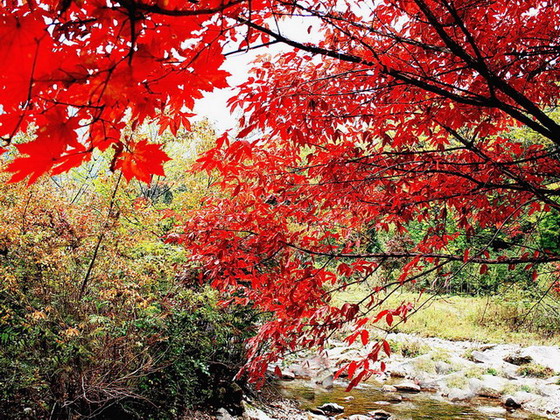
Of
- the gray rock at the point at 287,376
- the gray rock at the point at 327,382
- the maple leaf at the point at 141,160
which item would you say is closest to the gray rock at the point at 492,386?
the gray rock at the point at 327,382

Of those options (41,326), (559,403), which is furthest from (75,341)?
(559,403)

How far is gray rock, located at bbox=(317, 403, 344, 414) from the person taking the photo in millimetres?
6801

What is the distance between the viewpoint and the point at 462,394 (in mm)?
7551

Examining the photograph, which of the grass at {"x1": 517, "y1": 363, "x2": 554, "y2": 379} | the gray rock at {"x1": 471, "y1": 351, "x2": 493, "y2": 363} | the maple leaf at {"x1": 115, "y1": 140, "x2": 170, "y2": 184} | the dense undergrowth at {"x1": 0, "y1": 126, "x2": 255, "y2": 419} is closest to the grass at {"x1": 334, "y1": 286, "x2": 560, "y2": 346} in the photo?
the gray rock at {"x1": 471, "y1": 351, "x2": 493, "y2": 363}

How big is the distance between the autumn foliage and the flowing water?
187 inches

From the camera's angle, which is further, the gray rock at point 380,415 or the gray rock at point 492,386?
the gray rock at point 492,386

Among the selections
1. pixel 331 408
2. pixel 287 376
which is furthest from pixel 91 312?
pixel 287 376

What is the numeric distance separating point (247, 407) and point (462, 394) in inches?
177

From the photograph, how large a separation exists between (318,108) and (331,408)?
20.5ft

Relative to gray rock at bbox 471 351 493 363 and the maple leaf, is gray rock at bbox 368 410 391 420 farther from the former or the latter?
the maple leaf

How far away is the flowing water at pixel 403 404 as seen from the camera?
21.8ft

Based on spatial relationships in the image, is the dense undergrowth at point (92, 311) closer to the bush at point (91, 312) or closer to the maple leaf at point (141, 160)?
the bush at point (91, 312)

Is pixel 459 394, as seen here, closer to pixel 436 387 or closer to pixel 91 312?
pixel 436 387

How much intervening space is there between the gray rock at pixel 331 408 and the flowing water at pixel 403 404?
11 centimetres
